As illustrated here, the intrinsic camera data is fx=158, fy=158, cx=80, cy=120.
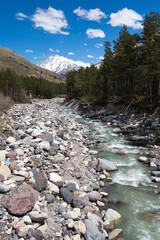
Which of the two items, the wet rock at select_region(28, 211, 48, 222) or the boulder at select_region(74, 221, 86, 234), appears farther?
the boulder at select_region(74, 221, 86, 234)

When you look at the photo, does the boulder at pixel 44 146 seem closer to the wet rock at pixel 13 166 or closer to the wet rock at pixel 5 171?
the wet rock at pixel 13 166

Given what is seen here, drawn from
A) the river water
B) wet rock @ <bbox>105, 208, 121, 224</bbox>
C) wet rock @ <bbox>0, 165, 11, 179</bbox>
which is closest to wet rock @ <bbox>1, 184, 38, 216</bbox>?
wet rock @ <bbox>0, 165, 11, 179</bbox>

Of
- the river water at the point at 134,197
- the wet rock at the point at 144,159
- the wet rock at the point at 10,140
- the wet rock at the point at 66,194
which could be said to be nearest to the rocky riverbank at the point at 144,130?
the wet rock at the point at 144,159

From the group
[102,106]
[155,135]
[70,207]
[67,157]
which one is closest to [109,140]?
[155,135]

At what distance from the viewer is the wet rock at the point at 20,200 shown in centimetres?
457

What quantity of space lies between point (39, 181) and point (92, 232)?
254 cm

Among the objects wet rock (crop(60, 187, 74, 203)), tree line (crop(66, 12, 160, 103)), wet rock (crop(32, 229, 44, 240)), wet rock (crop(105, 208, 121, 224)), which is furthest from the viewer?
tree line (crop(66, 12, 160, 103))

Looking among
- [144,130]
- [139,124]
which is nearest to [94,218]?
[144,130]

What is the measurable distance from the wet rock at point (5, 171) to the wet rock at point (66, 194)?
84.1 inches

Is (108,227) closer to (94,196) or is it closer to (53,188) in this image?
(94,196)

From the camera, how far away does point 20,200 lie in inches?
188

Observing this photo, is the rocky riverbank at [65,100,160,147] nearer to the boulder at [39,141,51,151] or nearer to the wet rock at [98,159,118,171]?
the wet rock at [98,159,118,171]

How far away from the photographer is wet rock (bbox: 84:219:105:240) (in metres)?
4.67

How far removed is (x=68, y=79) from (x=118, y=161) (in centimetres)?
6124
